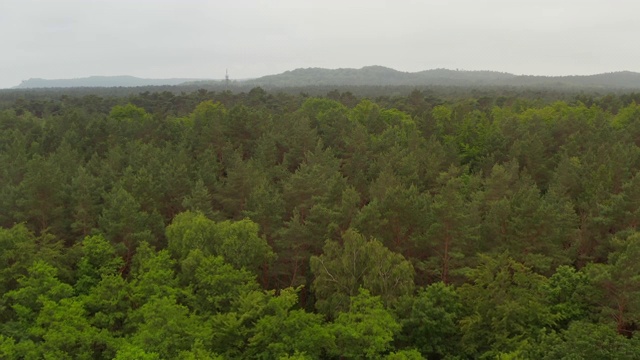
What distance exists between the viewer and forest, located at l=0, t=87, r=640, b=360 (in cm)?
2488

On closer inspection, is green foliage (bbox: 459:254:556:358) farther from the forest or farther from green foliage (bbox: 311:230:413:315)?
green foliage (bbox: 311:230:413:315)

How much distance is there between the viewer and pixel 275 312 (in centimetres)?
2589

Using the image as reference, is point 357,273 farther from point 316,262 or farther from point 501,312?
point 501,312

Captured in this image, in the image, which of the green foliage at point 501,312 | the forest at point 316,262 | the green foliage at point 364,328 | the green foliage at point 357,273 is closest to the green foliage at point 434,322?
the forest at point 316,262

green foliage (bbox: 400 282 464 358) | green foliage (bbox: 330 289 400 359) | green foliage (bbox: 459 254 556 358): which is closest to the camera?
green foliage (bbox: 330 289 400 359)

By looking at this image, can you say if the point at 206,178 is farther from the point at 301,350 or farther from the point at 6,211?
the point at 301,350

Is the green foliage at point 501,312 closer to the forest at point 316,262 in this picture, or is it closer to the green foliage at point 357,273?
the forest at point 316,262

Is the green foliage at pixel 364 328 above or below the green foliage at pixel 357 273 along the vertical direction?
below

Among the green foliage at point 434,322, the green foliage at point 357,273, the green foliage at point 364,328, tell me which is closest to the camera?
the green foliage at point 364,328

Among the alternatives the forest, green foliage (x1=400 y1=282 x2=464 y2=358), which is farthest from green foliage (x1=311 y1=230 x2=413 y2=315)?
green foliage (x1=400 y1=282 x2=464 y2=358)

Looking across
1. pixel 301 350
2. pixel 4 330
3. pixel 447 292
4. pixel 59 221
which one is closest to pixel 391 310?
pixel 447 292

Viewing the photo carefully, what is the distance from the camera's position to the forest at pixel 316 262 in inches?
979

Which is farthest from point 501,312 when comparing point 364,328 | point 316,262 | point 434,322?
point 316,262

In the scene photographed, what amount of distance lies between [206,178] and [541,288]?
27.4 metres
